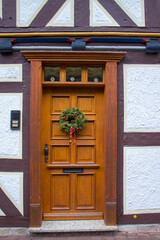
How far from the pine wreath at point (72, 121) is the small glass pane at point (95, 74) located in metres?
0.65

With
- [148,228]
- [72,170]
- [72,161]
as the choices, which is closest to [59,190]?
[72,170]

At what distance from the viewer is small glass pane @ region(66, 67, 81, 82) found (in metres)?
3.87

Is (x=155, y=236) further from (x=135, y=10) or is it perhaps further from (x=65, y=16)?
(x=65, y=16)

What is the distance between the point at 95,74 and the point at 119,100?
68 centimetres

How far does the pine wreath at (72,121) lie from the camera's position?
12.4 ft

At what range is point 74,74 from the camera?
3877 millimetres

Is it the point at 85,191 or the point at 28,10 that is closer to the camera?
the point at 28,10

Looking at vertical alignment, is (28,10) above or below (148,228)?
above

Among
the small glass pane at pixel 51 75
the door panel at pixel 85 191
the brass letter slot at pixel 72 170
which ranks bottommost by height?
the door panel at pixel 85 191

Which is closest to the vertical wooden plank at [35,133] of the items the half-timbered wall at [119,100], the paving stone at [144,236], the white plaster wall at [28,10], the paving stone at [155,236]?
the half-timbered wall at [119,100]

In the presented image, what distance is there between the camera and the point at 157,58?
12.5 feet

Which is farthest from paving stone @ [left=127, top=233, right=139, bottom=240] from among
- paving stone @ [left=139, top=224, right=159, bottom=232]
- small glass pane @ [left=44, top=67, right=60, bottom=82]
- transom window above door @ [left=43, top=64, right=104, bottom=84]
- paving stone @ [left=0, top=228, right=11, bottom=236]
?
small glass pane @ [left=44, top=67, right=60, bottom=82]

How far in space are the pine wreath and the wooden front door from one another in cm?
13

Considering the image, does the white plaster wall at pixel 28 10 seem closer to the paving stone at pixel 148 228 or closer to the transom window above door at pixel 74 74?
the transom window above door at pixel 74 74
